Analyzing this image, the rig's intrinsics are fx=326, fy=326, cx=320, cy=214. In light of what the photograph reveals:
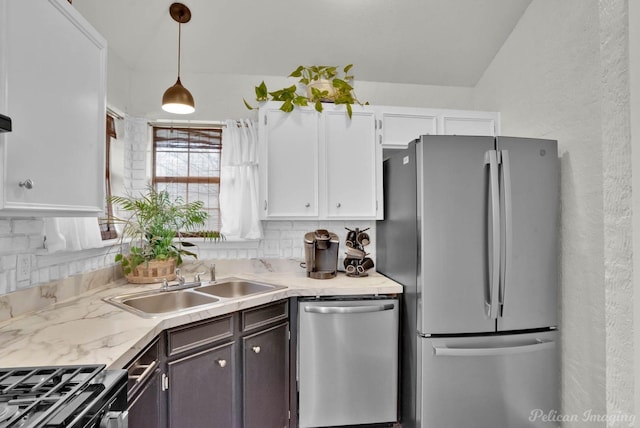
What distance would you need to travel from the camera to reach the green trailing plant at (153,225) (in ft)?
7.22

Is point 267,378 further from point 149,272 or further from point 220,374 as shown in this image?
point 149,272

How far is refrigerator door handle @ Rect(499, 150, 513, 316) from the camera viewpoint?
1789mm

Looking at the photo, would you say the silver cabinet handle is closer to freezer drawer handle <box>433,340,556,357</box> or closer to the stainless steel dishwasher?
the stainless steel dishwasher

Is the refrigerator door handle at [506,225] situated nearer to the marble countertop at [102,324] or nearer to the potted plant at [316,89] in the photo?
the marble countertop at [102,324]

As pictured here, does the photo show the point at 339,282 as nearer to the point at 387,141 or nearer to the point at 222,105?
the point at 387,141

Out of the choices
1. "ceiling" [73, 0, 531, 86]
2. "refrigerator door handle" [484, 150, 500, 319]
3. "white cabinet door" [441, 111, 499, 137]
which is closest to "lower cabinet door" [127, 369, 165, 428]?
"refrigerator door handle" [484, 150, 500, 319]

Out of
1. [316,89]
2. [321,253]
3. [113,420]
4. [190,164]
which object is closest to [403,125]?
[316,89]

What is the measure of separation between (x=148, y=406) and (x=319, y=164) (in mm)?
1678

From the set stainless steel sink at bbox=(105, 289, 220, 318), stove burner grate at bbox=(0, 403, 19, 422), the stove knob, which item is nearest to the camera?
stove burner grate at bbox=(0, 403, 19, 422)

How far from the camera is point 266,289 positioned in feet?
6.79

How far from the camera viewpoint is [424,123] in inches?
98.5

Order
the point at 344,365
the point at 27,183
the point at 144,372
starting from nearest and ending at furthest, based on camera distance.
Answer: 1. the point at 27,183
2. the point at 144,372
3. the point at 344,365

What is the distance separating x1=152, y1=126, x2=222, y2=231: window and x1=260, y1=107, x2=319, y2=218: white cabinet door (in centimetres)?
57

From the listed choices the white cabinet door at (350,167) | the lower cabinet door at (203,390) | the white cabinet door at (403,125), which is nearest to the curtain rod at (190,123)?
the white cabinet door at (350,167)
